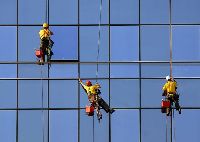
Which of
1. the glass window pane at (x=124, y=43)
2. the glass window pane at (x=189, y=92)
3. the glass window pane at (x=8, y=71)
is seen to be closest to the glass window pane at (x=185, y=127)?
the glass window pane at (x=189, y=92)

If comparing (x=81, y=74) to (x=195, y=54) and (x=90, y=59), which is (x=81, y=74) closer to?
(x=90, y=59)

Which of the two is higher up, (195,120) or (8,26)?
(8,26)

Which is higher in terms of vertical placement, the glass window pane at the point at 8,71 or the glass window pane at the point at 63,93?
the glass window pane at the point at 8,71

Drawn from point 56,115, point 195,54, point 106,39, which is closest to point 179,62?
point 195,54

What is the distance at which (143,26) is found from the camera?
78.4 feet

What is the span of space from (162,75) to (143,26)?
172cm

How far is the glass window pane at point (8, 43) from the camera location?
2388 cm

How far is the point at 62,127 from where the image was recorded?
2353 centimetres

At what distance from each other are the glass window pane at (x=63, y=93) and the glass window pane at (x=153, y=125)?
7.52 ft

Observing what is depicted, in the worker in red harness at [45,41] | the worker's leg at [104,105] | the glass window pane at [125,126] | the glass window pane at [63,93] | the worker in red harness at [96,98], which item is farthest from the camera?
the glass window pane at [63,93]

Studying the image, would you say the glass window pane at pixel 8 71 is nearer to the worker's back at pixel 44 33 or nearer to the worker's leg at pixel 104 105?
the worker's back at pixel 44 33
